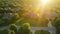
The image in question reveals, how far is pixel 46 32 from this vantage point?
7.38m

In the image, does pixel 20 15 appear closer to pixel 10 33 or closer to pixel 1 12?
pixel 1 12

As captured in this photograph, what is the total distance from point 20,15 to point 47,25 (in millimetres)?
2029

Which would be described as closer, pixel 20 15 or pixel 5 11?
pixel 20 15

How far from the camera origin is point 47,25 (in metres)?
A: 8.18

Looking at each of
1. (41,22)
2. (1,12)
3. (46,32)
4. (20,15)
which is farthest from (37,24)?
(1,12)

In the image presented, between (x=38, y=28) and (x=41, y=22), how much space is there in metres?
0.44

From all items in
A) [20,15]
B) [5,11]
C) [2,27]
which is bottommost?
[2,27]

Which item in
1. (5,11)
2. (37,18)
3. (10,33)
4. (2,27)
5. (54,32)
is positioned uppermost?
(5,11)

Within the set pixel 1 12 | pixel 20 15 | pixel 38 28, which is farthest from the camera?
pixel 1 12

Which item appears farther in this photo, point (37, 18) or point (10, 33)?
point (37, 18)

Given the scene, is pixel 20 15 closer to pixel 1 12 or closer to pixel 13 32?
pixel 1 12

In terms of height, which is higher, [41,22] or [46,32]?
[41,22]

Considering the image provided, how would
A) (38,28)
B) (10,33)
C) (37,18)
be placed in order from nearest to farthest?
1. (10,33)
2. (38,28)
3. (37,18)

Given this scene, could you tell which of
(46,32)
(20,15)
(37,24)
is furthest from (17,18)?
(46,32)
